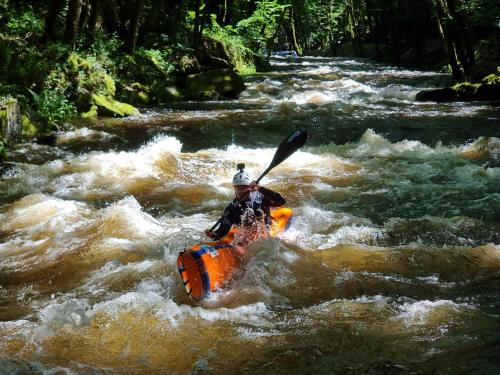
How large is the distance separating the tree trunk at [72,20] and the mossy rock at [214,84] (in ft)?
12.4

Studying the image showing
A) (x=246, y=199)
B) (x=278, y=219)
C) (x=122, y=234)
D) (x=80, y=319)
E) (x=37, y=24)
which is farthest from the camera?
(x=37, y=24)

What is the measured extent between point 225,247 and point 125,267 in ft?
3.68

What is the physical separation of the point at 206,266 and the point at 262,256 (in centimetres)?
76

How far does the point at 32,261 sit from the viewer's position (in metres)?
5.06

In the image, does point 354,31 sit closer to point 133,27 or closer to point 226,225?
point 133,27

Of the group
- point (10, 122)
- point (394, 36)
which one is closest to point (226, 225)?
point (10, 122)

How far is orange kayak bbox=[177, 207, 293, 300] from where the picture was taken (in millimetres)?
4039

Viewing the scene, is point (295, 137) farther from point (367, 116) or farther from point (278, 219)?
point (367, 116)

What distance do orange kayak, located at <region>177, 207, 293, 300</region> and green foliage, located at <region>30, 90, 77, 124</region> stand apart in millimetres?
7785

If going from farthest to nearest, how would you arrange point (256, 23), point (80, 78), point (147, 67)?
point (256, 23) < point (147, 67) < point (80, 78)

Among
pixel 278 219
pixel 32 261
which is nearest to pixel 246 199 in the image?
pixel 278 219

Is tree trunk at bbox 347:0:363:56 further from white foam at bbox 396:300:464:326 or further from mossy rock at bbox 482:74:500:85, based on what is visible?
white foam at bbox 396:300:464:326

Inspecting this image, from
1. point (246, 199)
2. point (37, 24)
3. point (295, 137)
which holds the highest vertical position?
point (37, 24)

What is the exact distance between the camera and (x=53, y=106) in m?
11.2
